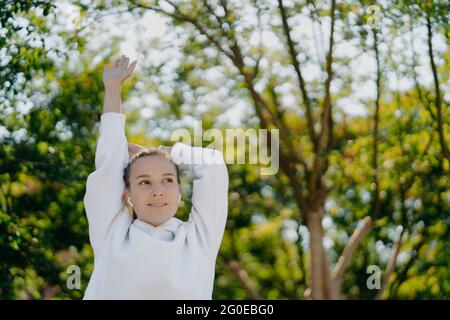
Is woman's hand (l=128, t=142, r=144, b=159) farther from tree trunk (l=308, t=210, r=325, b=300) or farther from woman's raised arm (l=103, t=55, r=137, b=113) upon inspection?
tree trunk (l=308, t=210, r=325, b=300)

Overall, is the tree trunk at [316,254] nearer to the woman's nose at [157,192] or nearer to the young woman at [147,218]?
the young woman at [147,218]

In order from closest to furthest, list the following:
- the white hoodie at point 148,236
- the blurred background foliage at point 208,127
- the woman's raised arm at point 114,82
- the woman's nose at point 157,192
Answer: the white hoodie at point 148,236
the woman's nose at point 157,192
the woman's raised arm at point 114,82
the blurred background foliage at point 208,127

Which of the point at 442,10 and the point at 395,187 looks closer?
the point at 442,10

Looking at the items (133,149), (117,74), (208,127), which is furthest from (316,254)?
(117,74)

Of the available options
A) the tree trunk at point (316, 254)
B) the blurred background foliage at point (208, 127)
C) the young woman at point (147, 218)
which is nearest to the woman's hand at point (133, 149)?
the young woman at point (147, 218)

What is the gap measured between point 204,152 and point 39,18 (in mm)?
4652

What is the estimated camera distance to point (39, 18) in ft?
23.7

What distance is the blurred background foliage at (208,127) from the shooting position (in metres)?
7.43

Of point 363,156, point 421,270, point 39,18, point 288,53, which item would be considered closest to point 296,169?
point 363,156

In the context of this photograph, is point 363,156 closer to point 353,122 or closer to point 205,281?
point 353,122

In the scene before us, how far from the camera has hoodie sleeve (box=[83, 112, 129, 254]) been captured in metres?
2.84

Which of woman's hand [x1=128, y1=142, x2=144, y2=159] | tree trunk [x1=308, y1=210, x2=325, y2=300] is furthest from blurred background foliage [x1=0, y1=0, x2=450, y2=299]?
woman's hand [x1=128, y1=142, x2=144, y2=159]

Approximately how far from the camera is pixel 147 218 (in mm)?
2854

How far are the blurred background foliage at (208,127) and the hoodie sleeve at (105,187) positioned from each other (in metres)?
3.73
